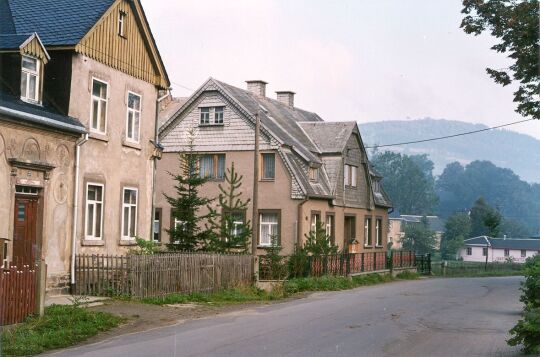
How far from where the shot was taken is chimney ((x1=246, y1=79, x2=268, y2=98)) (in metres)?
47.1

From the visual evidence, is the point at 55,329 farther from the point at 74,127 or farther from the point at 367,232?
the point at 367,232

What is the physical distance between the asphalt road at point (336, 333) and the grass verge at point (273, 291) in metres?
1.87

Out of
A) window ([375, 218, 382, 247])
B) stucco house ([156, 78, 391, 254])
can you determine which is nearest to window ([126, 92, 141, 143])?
stucco house ([156, 78, 391, 254])

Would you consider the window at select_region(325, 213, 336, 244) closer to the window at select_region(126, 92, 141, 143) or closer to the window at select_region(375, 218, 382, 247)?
the window at select_region(375, 218, 382, 247)

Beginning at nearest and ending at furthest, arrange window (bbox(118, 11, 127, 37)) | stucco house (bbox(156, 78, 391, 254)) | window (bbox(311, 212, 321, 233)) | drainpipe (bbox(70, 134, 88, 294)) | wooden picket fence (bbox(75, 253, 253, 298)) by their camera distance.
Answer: wooden picket fence (bbox(75, 253, 253, 298)) < drainpipe (bbox(70, 134, 88, 294)) < window (bbox(118, 11, 127, 37)) < stucco house (bbox(156, 78, 391, 254)) < window (bbox(311, 212, 321, 233))

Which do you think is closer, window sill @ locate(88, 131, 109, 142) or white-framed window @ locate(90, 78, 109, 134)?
window sill @ locate(88, 131, 109, 142)

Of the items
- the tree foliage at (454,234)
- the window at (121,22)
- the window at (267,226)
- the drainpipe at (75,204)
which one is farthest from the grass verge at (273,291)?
the tree foliage at (454,234)

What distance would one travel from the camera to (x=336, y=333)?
15.0 m

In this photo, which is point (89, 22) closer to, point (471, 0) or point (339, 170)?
point (471, 0)

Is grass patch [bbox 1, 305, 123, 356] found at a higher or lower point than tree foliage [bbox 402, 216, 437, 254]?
lower

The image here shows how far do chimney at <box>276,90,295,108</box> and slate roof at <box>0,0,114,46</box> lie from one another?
27.0 m

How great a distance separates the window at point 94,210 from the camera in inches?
901

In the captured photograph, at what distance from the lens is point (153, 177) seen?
26.6 m

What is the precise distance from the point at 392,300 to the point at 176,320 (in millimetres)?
8963
